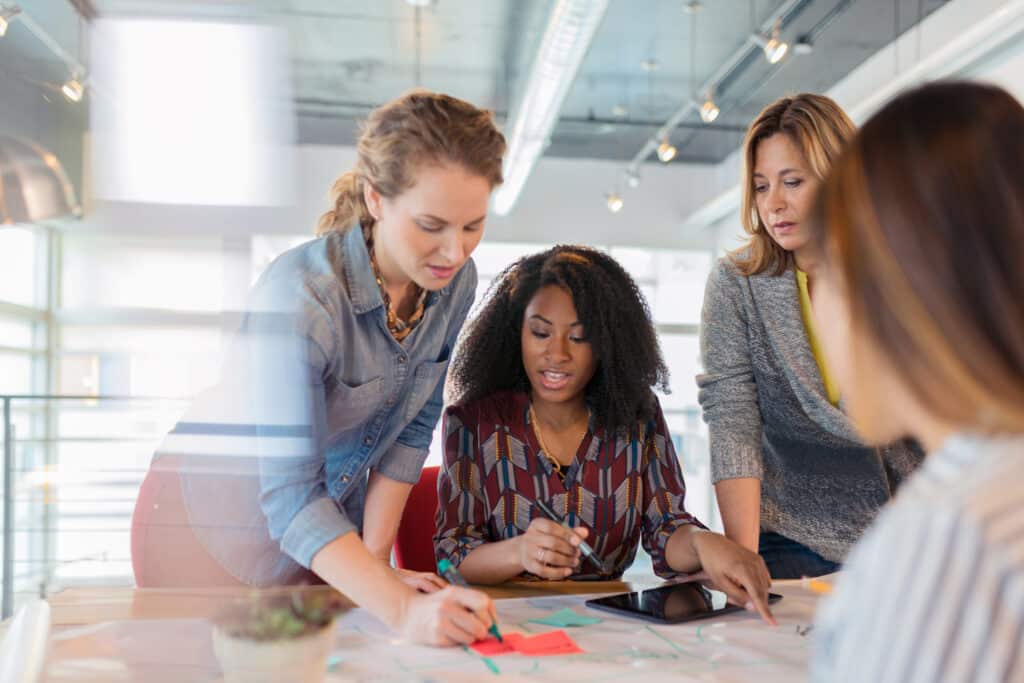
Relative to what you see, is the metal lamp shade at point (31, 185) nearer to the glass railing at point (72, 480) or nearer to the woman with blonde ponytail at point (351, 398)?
the glass railing at point (72, 480)

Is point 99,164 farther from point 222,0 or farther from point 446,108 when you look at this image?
point 446,108

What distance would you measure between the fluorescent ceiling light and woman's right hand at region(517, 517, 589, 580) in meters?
1.63

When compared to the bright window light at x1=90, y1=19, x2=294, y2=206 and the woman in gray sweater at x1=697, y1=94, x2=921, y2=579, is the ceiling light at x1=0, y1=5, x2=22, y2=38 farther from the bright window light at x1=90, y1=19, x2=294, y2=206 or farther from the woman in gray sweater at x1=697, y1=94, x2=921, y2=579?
the woman in gray sweater at x1=697, y1=94, x2=921, y2=579

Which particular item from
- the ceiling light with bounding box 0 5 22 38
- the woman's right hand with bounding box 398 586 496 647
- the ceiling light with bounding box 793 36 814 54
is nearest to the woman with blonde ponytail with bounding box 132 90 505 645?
the woman's right hand with bounding box 398 586 496 647

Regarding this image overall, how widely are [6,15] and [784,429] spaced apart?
1.57 metres

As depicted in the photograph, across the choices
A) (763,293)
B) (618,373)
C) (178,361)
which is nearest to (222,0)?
(178,361)

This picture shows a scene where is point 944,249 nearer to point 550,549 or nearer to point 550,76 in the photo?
point 550,549

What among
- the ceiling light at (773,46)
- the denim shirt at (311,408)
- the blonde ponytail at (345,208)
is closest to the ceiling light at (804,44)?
the ceiling light at (773,46)

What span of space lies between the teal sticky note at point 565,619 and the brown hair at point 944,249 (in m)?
0.60

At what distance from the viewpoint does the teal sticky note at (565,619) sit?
38.6 inches

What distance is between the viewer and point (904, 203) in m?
0.46

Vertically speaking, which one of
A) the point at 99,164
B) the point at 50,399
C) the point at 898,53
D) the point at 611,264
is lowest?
the point at 50,399

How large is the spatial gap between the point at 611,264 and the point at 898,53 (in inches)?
119

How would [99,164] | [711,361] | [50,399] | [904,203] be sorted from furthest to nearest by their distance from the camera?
[99,164] → [50,399] → [711,361] → [904,203]
